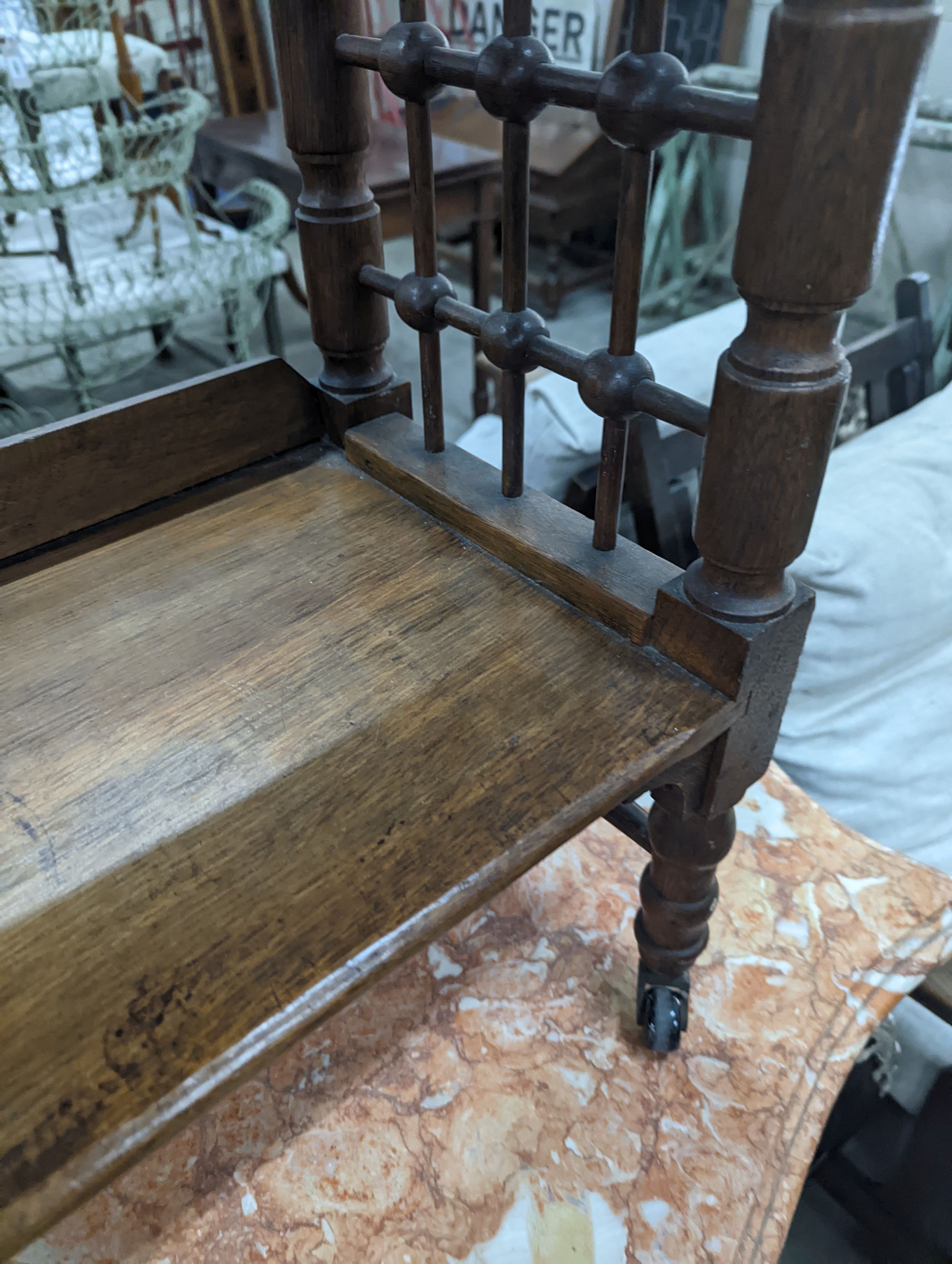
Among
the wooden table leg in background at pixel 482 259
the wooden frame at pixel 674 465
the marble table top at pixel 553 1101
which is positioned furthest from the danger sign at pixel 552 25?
the marble table top at pixel 553 1101

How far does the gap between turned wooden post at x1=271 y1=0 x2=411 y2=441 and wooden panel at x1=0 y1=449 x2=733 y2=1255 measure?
0.47 ft

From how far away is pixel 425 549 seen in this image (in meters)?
0.66

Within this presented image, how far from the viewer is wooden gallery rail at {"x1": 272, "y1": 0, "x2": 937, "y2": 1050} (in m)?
0.37

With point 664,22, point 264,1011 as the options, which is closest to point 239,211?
point 664,22

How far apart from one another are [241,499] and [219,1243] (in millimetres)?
577

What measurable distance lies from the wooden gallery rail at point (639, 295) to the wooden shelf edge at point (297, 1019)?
97 mm

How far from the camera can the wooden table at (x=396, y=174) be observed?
2.12 meters


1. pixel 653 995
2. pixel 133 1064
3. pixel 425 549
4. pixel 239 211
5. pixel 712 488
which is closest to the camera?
pixel 133 1064

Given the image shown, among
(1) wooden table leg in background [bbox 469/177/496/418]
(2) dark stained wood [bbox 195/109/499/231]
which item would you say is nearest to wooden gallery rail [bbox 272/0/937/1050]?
(2) dark stained wood [bbox 195/109/499/231]

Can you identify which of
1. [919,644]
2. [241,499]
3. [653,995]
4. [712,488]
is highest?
[712,488]

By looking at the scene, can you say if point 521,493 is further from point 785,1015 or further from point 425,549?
point 785,1015

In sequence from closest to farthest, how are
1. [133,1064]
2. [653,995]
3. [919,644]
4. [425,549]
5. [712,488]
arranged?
1. [133,1064]
2. [712,488]
3. [425,549]
4. [653,995]
5. [919,644]

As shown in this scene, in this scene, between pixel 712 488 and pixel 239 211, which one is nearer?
pixel 712 488

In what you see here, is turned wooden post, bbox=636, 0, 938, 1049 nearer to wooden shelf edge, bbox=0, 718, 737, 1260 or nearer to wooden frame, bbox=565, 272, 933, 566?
wooden shelf edge, bbox=0, 718, 737, 1260
